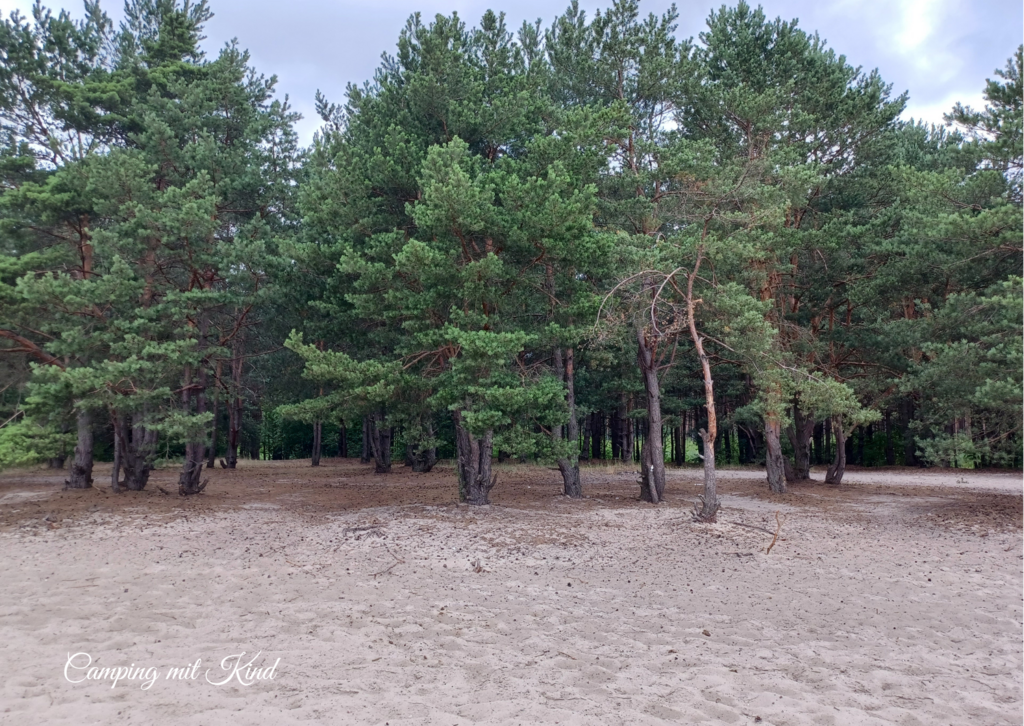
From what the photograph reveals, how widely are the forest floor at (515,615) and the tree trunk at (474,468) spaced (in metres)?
0.46

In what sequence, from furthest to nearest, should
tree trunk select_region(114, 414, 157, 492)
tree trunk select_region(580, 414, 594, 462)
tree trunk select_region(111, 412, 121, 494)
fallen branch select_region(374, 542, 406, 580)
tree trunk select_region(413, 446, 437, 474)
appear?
tree trunk select_region(580, 414, 594, 462) < tree trunk select_region(413, 446, 437, 474) < tree trunk select_region(114, 414, 157, 492) < tree trunk select_region(111, 412, 121, 494) < fallen branch select_region(374, 542, 406, 580)

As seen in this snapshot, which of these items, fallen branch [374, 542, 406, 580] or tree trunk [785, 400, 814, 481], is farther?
tree trunk [785, 400, 814, 481]

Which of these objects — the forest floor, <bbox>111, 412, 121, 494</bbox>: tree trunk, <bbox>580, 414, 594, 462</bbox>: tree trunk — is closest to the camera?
the forest floor

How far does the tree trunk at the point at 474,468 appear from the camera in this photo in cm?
1238

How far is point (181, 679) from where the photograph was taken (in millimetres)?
4473

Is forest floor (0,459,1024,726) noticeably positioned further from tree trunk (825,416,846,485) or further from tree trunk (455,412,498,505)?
tree trunk (825,416,846,485)

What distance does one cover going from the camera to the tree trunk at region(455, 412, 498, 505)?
12.4m

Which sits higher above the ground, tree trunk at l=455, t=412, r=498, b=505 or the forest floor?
tree trunk at l=455, t=412, r=498, b=505

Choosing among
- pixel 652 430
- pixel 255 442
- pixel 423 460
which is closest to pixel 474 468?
pixel 652 430

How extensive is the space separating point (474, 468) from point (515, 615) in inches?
253

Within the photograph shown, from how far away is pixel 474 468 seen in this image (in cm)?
1245

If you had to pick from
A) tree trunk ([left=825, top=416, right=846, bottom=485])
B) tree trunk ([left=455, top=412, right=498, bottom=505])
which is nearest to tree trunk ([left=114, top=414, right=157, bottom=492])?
tree trunk ([left=455, top=412, right=498, bottom=505])

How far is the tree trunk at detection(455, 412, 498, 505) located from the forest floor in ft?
1.51

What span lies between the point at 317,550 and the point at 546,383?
4.72m
